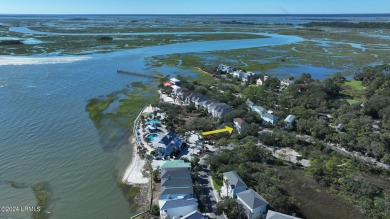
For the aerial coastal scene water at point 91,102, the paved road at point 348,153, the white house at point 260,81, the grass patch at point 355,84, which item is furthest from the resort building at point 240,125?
the grass patch at point 355,84

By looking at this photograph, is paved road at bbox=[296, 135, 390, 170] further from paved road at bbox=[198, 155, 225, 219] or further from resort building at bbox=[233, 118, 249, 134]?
paved road at bbox=[198, 155, 225, 219]

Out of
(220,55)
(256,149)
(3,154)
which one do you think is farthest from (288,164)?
(220,55)

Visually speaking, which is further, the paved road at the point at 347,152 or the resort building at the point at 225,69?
the resort building at the point at 225,69

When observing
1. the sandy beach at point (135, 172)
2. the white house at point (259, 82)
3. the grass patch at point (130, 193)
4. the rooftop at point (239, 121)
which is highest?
the white house at point (259, 82)

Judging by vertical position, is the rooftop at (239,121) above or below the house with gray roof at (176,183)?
above

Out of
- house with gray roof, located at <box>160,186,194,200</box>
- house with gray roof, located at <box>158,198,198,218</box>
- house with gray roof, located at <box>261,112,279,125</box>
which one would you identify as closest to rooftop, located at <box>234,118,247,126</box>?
house with gray roof, located at <box>261,112,279,125</box>

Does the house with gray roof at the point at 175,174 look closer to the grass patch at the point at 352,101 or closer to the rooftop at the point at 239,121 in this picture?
the rooftop at the point at 239,121

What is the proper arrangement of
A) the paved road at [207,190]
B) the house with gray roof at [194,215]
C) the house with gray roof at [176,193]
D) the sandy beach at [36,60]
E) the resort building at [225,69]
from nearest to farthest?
the house with gray roof at [194,215] < the paved road at [207,190] < the house with gray roof at [176,193] < the resort building at [225,69] < the sandy beach at [36,60]
